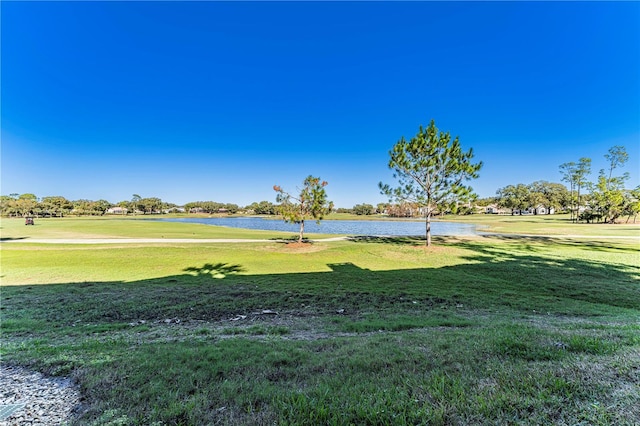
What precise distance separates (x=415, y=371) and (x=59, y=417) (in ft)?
12.1

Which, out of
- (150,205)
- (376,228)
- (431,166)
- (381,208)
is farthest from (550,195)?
(150,205)

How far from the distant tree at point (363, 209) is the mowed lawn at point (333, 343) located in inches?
5174

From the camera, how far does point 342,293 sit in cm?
924

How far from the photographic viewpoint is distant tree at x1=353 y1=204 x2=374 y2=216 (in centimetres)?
14351

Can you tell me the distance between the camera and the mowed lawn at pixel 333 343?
2.61 metres

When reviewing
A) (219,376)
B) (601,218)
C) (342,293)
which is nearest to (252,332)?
(219,376)

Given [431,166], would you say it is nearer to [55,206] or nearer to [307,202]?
[307,202]

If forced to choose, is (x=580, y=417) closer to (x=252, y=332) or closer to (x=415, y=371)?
(x=415, y=371)

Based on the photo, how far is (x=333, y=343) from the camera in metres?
4.64

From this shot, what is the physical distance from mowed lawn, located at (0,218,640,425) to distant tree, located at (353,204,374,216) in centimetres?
13141

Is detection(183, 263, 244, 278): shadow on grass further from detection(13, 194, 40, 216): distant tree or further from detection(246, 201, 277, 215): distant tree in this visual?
detection(246, 201, 277, 215): distant tree

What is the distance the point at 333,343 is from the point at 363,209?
142 metres

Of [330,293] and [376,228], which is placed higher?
[330,293]

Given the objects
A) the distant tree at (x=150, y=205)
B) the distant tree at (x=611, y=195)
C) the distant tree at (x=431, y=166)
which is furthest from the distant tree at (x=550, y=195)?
the distant tree at (x=150, y=205)
